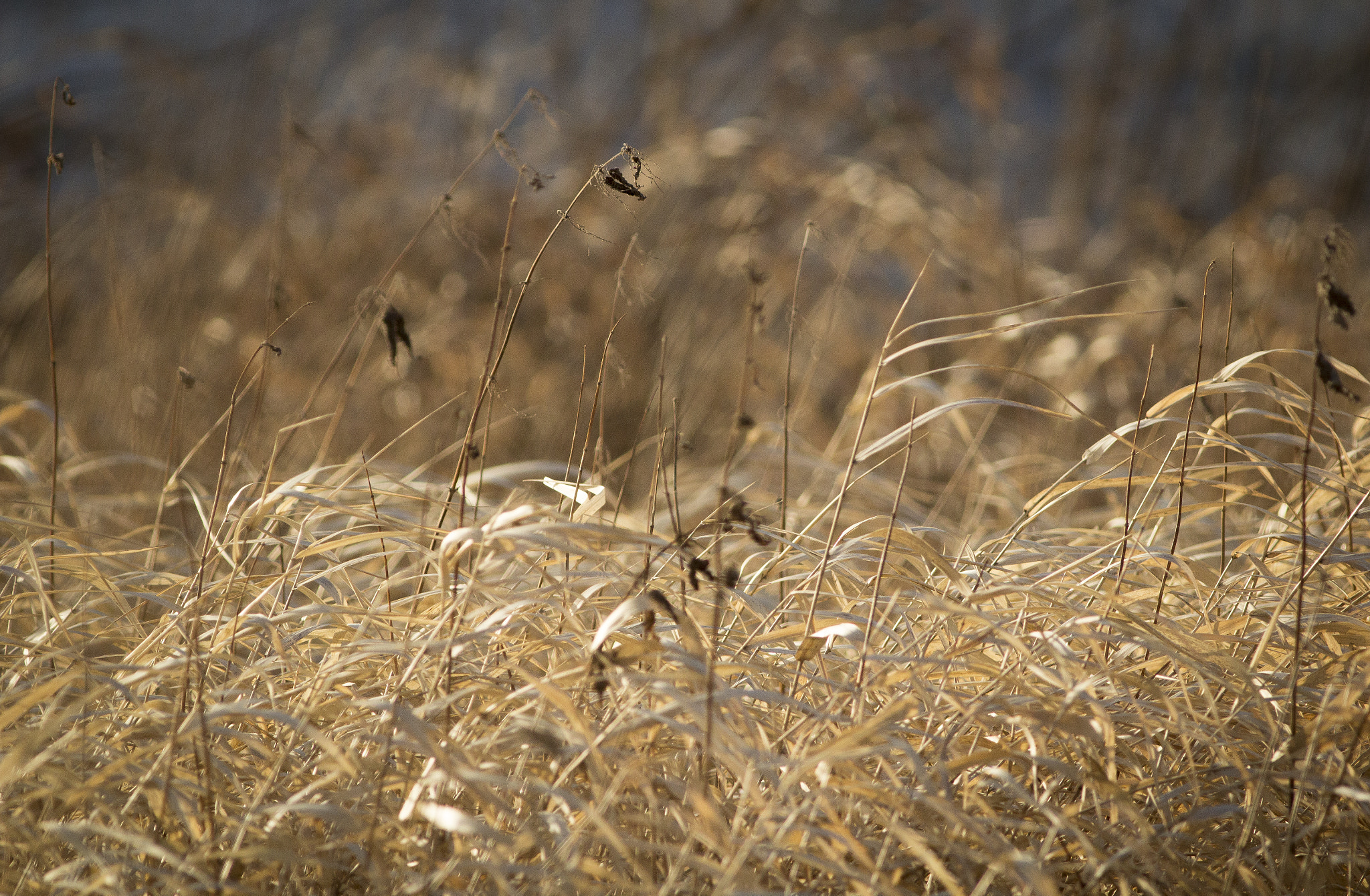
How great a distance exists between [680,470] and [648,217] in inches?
32.6

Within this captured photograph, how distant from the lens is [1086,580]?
1.06 meters

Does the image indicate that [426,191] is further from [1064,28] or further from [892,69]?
[1064,28]

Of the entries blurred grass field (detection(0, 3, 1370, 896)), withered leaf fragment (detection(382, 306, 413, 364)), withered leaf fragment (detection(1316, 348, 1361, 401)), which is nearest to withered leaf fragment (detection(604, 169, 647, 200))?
blurred grass field (detection(0, 3, 1370, 896))

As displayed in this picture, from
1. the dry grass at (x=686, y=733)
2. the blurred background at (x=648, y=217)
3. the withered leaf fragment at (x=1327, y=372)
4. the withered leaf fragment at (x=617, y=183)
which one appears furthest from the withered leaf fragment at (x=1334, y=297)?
the blurred background at (x=648, y=217)

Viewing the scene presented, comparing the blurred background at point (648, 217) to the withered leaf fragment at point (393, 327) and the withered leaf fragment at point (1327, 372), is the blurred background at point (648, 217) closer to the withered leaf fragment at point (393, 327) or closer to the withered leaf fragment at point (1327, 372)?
the withered leaf fragment at point (393, 327)

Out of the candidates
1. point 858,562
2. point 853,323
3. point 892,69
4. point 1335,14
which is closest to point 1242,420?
point 853,323

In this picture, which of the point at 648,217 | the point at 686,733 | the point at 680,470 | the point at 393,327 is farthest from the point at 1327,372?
the point at 648,217

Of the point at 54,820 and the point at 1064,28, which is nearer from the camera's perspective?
the point at 54,820

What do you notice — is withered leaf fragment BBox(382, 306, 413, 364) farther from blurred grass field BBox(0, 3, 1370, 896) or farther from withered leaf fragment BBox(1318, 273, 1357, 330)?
withered leaf fragment BBox(1318, 273, 1357, 330)

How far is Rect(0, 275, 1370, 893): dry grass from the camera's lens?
0.73m

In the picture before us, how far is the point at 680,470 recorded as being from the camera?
2326 millimetres

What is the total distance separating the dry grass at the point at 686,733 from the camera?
732 mm

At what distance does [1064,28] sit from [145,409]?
532 cm

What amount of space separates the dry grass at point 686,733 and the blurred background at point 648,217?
585 millimetres
